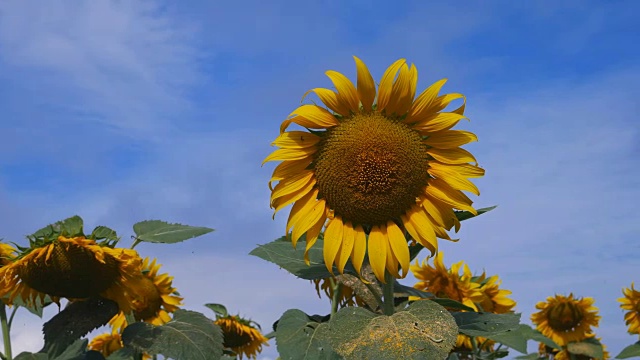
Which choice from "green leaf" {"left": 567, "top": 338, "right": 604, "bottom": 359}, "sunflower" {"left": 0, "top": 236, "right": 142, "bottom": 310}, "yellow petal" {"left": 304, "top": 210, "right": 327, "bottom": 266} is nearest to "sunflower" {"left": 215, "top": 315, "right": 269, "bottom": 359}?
"sunflower" {"left": 0, "top": 236, "right": 142, "bottom": 310}

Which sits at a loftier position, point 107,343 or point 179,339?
point 107,343

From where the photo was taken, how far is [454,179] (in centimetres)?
304

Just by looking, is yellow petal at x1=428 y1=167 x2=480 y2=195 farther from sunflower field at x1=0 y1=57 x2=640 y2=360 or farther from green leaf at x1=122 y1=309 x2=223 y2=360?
green leaf at x1=122 y1=309 x2=223 y2=360

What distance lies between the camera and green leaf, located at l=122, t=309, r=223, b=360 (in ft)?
11.7

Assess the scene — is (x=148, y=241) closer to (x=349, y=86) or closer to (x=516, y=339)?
(x=349, y=86)

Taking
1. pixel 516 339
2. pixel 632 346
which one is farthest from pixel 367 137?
pixel 632 346

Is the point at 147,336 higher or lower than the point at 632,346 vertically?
lower

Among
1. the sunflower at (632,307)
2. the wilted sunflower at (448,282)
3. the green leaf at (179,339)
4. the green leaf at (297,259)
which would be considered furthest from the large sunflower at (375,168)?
the sunflower at (632,307)

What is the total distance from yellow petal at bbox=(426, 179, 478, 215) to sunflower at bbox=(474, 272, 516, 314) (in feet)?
8.50

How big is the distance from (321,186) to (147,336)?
4.16ft

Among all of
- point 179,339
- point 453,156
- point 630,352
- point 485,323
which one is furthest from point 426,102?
point 630,352

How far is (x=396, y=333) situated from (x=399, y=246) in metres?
0.47

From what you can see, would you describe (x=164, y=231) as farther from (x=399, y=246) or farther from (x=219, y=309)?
(x=219, y=309)

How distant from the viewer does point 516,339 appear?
363cm
